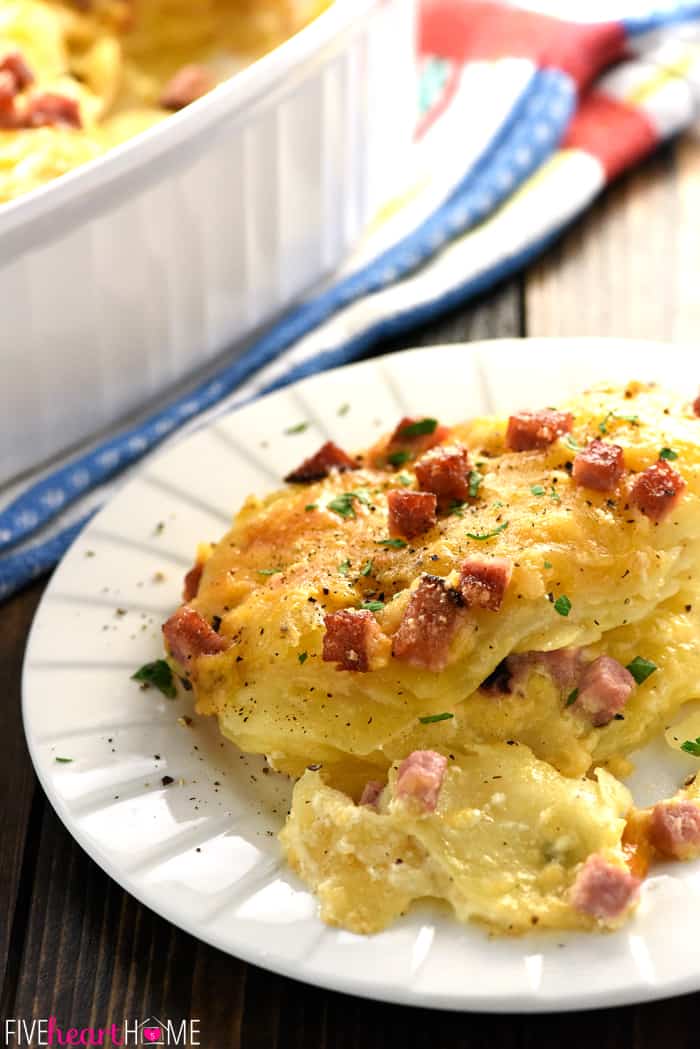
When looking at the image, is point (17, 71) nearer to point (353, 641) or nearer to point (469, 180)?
point (469, 180)

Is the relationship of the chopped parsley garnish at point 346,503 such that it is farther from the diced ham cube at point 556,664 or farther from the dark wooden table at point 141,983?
the dark wooden table at point 141,983

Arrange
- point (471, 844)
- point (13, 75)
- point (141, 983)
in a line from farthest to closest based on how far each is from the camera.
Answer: point (13, 75) < point (141, 983) < point (471, 844)

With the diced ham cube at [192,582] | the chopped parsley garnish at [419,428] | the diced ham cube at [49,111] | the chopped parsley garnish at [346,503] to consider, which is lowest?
the diced ham cube at [192,582]

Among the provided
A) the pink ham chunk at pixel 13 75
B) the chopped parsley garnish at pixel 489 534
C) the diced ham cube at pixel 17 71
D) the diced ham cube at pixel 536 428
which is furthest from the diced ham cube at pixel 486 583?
the diced ham cube at pixel 17 71

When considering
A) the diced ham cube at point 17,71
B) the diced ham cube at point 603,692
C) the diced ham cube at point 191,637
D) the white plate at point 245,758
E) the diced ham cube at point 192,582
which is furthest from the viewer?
the diced ham cube at point 17,71

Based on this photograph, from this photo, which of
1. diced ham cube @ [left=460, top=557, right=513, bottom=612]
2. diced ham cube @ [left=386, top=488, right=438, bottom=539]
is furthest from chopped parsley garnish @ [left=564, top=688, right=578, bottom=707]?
diced ham cube @ [left=386, top=488, right=438, bottom=539]

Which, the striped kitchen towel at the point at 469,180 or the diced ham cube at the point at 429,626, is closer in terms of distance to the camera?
the diced ham cube at the point at 429,626

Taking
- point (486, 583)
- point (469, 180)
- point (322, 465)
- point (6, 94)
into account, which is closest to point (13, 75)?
point (6, 94)

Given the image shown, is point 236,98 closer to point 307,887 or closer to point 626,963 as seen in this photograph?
point 307,887

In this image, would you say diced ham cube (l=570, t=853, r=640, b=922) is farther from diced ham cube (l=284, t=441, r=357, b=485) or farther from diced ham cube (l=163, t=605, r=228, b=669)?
diced ham cube (l=284, t=441, r=357, b=485)
